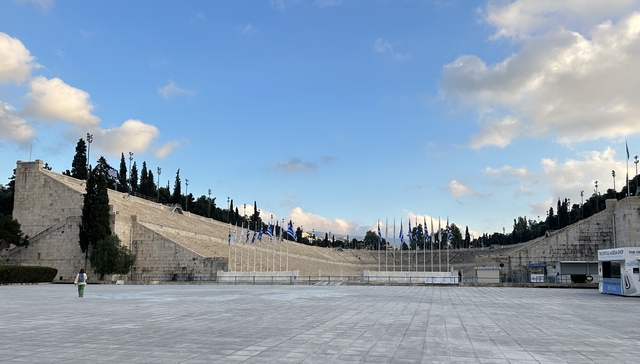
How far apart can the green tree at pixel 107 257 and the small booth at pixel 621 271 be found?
1658 inches

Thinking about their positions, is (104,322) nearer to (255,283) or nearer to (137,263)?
(255,283)

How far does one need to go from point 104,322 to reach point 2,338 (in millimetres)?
3434

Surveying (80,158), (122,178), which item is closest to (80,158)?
(80,158)

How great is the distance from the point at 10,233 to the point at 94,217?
885 centimetres

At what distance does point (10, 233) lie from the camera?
51.1 m

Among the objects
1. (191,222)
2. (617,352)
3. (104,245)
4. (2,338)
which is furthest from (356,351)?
(191,222)

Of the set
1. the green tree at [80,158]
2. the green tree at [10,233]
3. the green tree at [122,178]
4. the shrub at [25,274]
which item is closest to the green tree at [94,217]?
the shrub at [25,274]

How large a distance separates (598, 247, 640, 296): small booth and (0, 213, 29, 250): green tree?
5268 centimetres

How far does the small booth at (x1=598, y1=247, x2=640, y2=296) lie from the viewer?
27906 mm

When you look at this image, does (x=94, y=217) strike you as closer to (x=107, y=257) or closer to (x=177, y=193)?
(x=107, y=257)

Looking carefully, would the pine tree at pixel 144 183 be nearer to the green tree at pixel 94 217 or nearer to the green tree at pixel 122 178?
the green tree at pixel 122 178

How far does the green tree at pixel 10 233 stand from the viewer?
50.3m

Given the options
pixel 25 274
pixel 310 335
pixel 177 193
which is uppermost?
pixel 177 193

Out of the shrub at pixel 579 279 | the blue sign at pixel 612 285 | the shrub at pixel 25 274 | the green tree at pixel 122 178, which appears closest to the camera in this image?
the blue sign at pixel 612 285
